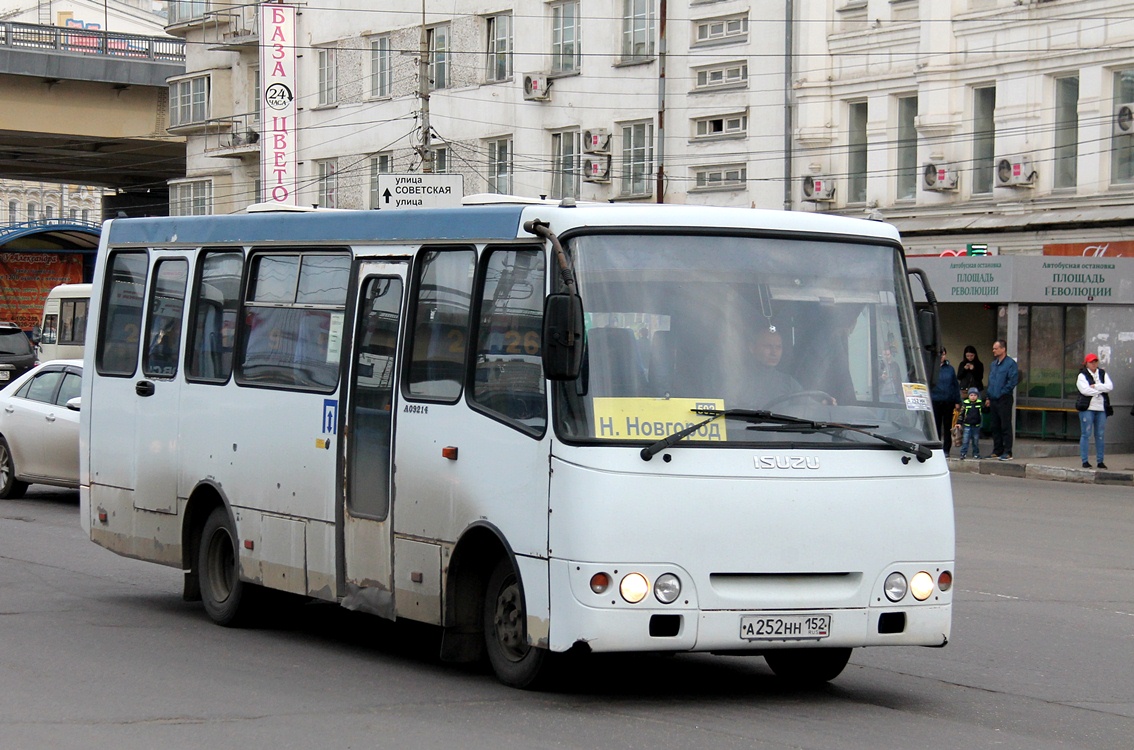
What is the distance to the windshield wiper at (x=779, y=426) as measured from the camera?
308 inches

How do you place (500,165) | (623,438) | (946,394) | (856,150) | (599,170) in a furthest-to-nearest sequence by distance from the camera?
1. (500,165)
2. (599,170)
3. (856,150)
4. (946,394)
5. (623,438)

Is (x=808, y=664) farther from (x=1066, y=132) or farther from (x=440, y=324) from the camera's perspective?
(x=1066, y=132)

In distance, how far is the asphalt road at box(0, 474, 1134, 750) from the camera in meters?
7.41

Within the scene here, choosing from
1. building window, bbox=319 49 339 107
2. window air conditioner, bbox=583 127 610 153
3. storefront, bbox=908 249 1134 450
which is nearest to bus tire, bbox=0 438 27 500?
storefront, bbox=908 249 1134 450

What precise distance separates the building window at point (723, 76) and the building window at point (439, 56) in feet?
32.8

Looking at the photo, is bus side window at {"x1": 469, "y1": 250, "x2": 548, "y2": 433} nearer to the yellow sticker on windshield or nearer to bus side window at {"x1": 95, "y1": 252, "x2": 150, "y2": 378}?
the yellow sticker on windshield

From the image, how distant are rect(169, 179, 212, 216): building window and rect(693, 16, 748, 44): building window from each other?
904 inches

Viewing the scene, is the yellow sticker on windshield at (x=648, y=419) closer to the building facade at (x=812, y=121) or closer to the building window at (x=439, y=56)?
the building facade at (x=812, y=121)

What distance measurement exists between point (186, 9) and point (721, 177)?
27.4 metres

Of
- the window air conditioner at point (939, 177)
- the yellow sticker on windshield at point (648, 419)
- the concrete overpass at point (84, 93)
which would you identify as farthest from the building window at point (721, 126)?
the yellow sticker on windshield at point (648, 419)

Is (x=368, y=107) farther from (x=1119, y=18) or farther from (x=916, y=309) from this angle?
(x=916, y=309)

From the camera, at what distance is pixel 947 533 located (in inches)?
324

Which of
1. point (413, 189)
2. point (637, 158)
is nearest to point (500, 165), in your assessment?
point (637, 158)

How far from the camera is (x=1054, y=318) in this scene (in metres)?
28.0
